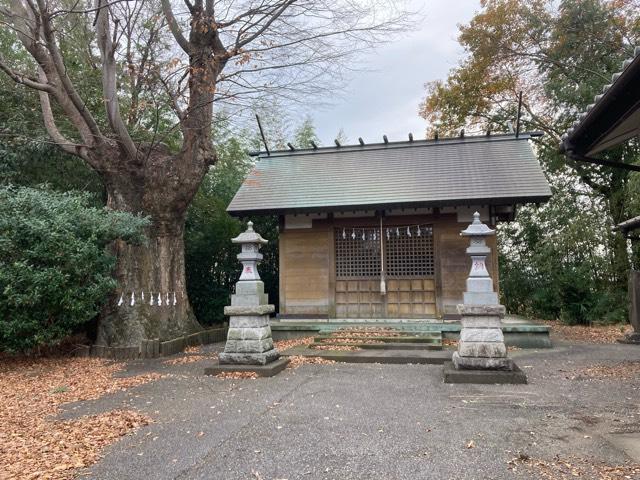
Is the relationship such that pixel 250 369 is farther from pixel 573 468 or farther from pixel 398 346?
pixel 573 468

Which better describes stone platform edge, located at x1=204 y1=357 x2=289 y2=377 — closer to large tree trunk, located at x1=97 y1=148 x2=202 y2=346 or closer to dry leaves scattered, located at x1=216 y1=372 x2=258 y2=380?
dry leaves scattered, located at x1=216 y1=372 x2=258 y2=380

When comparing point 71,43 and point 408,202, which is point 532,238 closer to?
point 408,202

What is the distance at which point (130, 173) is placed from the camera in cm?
931

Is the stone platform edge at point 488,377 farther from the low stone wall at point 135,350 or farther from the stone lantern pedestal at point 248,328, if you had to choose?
the low stone wall at point 135,350

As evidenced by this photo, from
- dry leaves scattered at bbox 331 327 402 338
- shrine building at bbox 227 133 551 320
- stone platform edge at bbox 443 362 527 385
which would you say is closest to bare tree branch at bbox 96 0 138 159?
shrine building at bbox 227 133 551 320

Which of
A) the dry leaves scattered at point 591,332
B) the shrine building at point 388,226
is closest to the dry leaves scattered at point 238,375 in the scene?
the shrine building at point 388,226

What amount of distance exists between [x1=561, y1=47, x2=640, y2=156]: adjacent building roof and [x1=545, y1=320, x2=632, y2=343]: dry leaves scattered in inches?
280

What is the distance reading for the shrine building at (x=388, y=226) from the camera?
1034 centimetres

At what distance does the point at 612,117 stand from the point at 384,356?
5159mm

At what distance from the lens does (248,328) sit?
7.12 meters

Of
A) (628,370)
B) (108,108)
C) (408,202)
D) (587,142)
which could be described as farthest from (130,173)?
(628,370)

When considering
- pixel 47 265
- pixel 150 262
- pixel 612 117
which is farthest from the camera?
pixel 150 262

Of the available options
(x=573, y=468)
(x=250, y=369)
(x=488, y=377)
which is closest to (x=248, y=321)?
(x=250, y=369)

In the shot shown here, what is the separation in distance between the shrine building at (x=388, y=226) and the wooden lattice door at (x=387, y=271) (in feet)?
0.08
